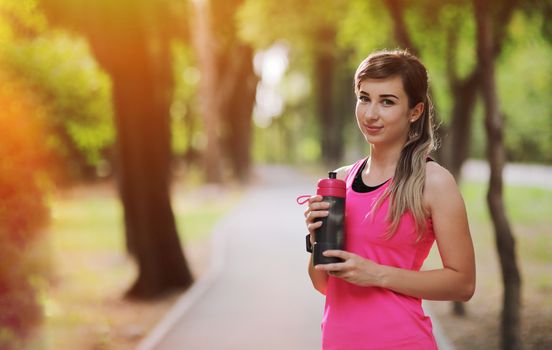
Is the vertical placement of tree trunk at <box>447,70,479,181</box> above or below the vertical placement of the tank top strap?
below

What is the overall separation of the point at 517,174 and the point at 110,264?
32.1m

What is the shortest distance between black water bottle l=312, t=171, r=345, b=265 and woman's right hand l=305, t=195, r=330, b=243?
11 mm

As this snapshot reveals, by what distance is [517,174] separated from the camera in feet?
140

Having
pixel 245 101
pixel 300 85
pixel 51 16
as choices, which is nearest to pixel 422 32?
pixel 51 16

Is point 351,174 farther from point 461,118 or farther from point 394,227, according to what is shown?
point 461,118

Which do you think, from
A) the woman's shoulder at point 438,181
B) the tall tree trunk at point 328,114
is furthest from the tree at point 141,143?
the tall tree trunk at point 328,114

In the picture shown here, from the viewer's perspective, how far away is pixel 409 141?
8.59 ft

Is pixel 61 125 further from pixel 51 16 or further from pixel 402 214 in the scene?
pixel 402 214

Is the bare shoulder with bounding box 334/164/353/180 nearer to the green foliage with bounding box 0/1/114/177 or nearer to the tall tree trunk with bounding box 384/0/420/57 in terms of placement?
the green foliage with bounding box 0/1/114/177

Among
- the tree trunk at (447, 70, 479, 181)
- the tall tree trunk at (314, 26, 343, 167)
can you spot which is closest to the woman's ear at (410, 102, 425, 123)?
the tree trunk at (447, 70, 479, 181)

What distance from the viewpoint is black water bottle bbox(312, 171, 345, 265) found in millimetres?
2473

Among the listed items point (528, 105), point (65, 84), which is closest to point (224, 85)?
point (65, 84)

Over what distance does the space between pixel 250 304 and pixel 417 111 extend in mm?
7643

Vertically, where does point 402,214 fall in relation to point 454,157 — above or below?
above
